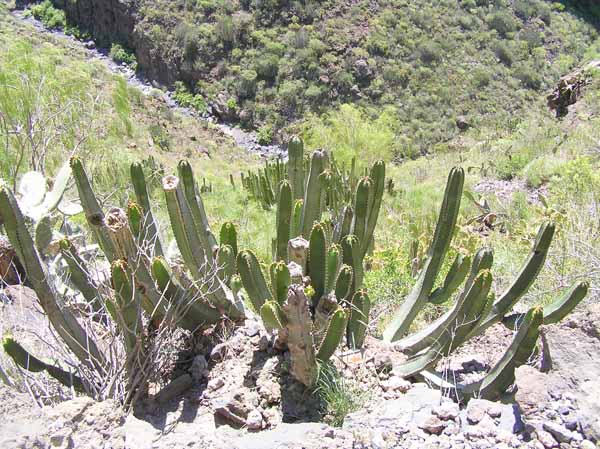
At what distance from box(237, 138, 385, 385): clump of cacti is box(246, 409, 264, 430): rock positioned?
262 millimetres

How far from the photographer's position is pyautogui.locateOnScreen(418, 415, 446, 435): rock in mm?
2371

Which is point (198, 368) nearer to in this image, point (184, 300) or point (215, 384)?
point (215, 384)

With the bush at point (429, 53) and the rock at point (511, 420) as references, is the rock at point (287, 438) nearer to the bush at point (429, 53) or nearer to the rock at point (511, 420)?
the rock at point (511, 420)

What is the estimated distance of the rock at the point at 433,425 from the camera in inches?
93.4

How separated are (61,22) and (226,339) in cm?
3711

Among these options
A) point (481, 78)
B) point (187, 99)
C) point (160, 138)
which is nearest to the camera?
point (160, 138)

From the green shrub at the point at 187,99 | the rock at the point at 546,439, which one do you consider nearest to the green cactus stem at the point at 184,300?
the rock at the point at 546,439

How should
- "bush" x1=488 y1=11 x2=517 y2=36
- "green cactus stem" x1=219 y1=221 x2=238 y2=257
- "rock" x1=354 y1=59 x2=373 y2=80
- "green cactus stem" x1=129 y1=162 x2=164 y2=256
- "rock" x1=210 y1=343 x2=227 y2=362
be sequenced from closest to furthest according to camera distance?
"rock" x1=210 y1=343 x2=227 y2=362 → "green cactus stem" x1=129 y1=162 x2=164 y2=256 → "green cactus stem" x1=219 y1=221 x2=238 y2=257 → "rock" x1=354 y1=59 x2=373 y2=80 → "bush" x1=488 y1=11 x2=517 y2=36

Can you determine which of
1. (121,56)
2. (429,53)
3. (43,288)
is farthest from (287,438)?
(121,56)

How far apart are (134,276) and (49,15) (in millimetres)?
37371

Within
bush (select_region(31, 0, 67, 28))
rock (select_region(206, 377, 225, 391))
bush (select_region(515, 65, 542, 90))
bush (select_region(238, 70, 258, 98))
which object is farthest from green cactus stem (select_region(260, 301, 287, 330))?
bush (select_region(31, 0, 67, 28))

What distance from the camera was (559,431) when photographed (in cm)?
224

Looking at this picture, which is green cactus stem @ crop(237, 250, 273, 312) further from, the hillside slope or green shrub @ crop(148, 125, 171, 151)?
the hillside slope

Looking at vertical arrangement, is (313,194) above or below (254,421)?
above
